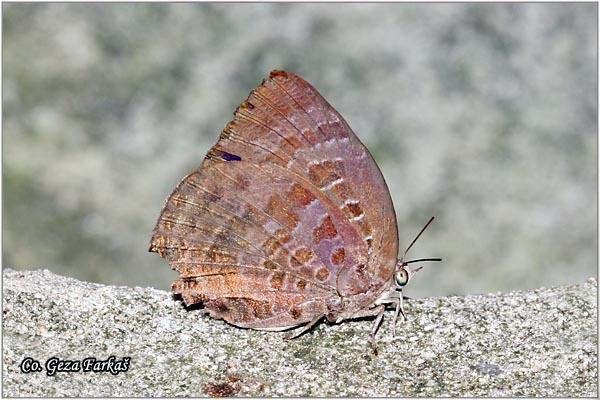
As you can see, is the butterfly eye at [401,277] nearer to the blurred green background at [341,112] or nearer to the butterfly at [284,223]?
the butterfly at [284,223]

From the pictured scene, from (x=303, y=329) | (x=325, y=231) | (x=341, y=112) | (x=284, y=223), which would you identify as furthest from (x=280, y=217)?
(x=341, y=112)

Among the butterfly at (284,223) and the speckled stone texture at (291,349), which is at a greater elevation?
the butterfly at (284,223)

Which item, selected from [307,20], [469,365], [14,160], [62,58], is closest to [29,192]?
[14,160]

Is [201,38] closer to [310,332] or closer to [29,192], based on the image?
[29,192]

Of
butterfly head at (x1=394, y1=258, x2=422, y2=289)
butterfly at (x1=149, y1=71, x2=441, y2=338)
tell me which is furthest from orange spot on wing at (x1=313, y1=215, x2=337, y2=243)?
butterfly head at (x1=394, y1=258, x2=422, y2=289)

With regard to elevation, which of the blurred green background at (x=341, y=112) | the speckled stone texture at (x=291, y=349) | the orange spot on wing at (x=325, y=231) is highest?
the blurred green background at (x=341, y=112)

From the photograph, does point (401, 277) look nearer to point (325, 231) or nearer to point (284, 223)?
point (325, 231)

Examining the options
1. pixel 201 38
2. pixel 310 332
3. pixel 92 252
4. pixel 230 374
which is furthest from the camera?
pixel 201 38

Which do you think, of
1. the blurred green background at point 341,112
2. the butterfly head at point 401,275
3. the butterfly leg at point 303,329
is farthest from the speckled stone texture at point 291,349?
the blurred green background at point 341,112
